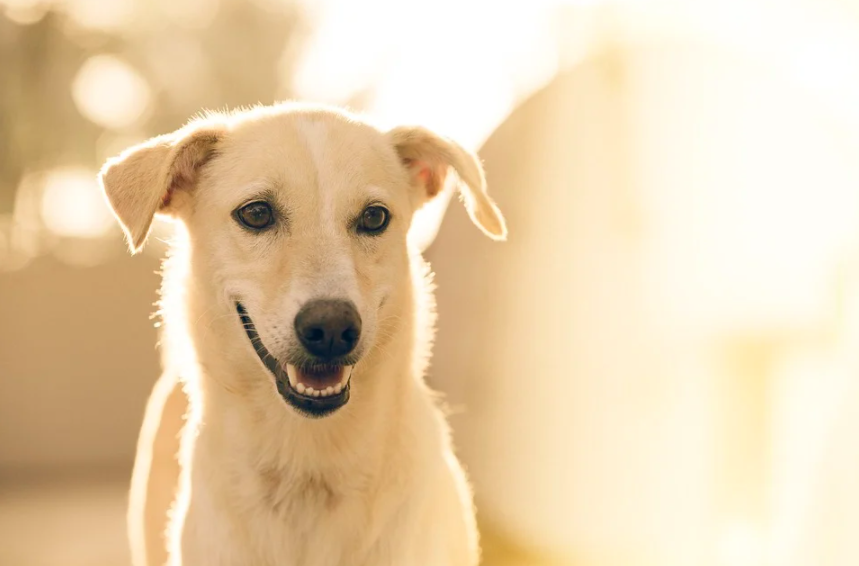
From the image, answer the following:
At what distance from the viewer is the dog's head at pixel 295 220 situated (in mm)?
1804

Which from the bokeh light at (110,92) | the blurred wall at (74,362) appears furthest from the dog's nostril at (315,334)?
the blurred wall at (74,362)

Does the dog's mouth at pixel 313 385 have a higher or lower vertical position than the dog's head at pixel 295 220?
lower

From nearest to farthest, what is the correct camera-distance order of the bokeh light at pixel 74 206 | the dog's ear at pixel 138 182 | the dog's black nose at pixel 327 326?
the dog's black nose at pixel 327 326 < the dog's ear at pixel 138 182 < the bokeh light at pixel 74 206

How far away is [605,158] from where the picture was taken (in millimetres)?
2984

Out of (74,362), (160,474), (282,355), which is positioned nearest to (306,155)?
(282,355)

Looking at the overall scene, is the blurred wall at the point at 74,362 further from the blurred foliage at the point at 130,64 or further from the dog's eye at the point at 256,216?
the dog's eye at the point at 256,216

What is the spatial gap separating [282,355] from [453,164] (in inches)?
29.9

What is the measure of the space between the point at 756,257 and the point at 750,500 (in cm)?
85

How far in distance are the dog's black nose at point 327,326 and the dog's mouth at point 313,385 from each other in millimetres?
85

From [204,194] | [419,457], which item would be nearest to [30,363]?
[204,194]

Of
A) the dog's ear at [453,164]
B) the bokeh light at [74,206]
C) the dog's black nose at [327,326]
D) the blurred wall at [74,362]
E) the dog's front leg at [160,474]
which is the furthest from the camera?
the blurred wall at [74,362]

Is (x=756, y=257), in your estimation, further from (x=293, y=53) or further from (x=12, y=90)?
(x=12, y=90)

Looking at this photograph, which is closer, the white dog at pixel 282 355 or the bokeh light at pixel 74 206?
the white dog at pixel 282 355

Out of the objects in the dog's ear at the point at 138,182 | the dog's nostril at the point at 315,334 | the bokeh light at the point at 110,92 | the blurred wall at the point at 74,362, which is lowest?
the blurred wall at the point at 74,362
